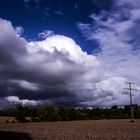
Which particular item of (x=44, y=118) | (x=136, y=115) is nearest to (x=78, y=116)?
(x=44, y=118)

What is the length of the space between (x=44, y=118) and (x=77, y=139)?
352 feet

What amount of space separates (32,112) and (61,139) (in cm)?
13480

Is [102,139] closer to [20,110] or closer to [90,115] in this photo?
[20,110]

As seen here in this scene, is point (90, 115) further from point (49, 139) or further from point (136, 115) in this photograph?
point (49, 139)

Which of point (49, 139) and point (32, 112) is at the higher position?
point (32, 112)

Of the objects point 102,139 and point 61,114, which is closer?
point 102,139

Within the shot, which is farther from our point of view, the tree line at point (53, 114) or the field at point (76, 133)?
the tree line at point (53, 114)

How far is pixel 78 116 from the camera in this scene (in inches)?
5999

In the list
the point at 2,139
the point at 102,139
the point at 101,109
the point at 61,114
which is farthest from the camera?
the point at 101,109

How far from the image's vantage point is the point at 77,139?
33594 millimetres

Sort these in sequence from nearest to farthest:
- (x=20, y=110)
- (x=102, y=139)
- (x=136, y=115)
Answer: (x=102, y=139) → (x=20, y=110) → (x=136, y=115)

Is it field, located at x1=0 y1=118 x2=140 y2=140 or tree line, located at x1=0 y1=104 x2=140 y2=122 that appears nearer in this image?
field, located at x1=0 y1=118 x2=140 y2=140

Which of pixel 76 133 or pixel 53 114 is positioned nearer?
pixel 76 133

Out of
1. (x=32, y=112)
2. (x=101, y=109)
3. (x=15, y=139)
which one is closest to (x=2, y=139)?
(x=15, y=139)
